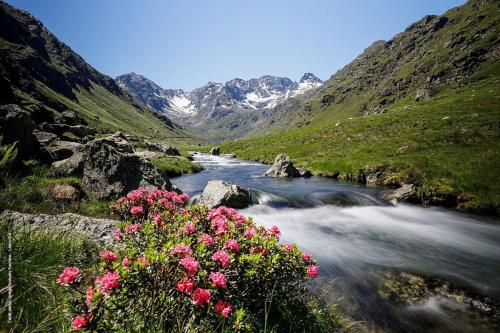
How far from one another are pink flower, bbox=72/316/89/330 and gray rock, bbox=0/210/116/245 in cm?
660

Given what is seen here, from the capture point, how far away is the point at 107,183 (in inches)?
647

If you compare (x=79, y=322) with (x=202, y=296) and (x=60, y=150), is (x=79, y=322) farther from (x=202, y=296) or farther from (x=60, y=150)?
→ (x=60, y=150)

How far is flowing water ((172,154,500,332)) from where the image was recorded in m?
8.75

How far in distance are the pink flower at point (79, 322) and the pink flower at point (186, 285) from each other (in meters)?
1.26

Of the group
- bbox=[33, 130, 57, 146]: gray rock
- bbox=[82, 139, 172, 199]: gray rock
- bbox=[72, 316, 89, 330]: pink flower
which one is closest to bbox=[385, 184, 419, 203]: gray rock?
bbox=[82, 139, 172, 199]: gray rock

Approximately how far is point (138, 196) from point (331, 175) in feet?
96.6

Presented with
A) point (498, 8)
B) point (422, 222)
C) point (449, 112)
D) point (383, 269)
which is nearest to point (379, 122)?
point (449, 112)

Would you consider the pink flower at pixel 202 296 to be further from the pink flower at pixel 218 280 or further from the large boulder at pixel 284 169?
the large boulder at pixel 284 169

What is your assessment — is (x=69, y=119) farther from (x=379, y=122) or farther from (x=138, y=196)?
(x=379, y=122)

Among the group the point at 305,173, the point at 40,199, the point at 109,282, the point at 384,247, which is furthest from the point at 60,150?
the point at 305,173

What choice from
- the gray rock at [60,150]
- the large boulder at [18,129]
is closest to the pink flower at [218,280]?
the large boulder at [18,129]

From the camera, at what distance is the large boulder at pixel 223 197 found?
1925 centimetres

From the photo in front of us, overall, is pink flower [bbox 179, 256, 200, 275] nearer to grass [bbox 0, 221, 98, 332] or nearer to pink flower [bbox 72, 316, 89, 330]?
pink flower [bbox 72, 316, 89, 330]

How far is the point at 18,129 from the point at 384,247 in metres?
23.2
